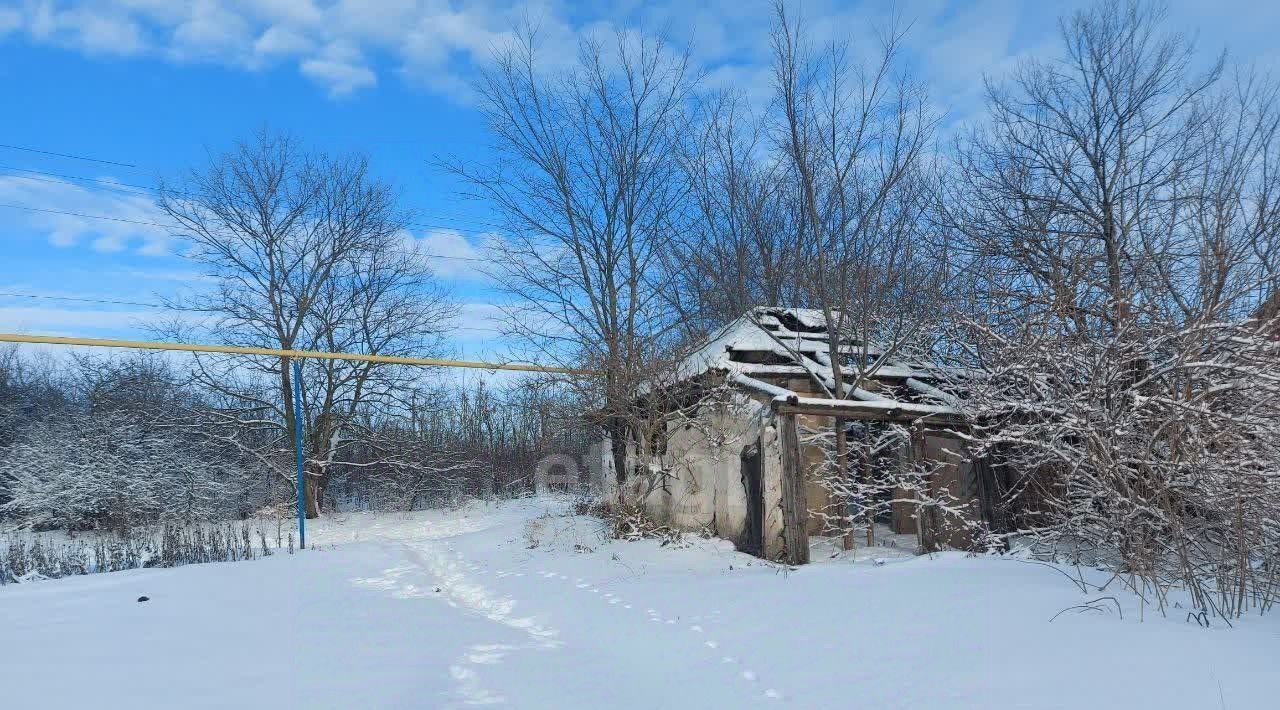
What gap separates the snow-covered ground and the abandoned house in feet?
3.80

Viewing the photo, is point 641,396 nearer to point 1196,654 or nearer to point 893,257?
point 893,257

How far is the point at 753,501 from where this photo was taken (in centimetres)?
1054

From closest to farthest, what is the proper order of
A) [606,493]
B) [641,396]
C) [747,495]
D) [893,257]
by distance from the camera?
[747,495] → [893,257] → [641,396] → [606,493]

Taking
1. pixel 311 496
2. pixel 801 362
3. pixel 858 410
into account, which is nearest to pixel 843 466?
pixel 858 410

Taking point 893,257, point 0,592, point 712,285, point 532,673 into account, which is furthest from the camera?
point 712,285

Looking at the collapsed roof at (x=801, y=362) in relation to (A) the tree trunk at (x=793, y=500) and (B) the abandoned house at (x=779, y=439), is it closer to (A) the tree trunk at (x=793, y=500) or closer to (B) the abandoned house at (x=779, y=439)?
(B) the abandoned house at (x=779, y=439)

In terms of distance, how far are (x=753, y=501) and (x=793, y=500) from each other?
1.21 metres

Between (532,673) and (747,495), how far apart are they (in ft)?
19.3

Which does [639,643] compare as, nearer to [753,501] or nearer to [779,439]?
[779,439]

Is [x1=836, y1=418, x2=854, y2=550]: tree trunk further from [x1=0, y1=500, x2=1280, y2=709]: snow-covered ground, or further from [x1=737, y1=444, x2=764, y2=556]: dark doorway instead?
[x1=737, y1=444, x2=764, y2=556]: dark doorway

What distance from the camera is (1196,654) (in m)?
3.88

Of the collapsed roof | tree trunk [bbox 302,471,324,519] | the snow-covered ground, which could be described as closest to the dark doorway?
the snow-covered ground

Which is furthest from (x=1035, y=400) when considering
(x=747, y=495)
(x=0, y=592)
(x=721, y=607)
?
(x=0, y=592)

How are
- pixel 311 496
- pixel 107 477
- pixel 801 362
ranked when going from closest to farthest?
pixel 801 362
pixel 107 477
pixel 311 496
